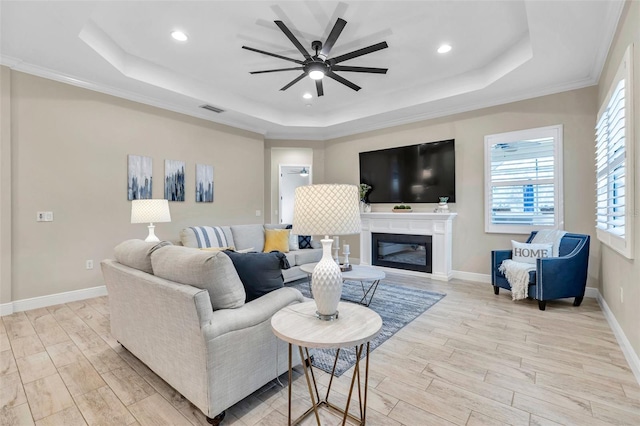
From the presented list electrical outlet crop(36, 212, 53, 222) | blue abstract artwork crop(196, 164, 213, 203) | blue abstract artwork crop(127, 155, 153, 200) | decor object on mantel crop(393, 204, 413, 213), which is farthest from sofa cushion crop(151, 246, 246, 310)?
decor object on mantel crop(393, 204, 413, 213)

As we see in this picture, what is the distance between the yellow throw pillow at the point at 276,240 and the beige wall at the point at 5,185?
9.61 feet

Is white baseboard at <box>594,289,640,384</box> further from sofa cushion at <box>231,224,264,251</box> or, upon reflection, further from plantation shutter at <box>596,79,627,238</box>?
sofa cushion at <box>231,224,264,251</box>

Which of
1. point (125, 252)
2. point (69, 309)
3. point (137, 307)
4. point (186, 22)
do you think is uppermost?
point (186, 22)

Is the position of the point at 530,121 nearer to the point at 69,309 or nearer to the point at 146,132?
the point at 146,132

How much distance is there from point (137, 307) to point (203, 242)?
6.86ft

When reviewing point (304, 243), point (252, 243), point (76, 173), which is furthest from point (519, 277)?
point (76, 173)

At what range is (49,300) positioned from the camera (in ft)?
11.6

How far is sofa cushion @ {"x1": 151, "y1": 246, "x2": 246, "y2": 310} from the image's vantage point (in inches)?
62.1

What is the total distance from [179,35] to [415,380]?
3.95 meters

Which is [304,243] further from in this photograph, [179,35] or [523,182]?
[523,182]

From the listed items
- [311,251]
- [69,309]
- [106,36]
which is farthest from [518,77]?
[69,309]

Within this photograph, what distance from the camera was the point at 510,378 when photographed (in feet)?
6.47

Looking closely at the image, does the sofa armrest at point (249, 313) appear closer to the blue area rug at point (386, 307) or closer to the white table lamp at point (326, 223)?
the white table lamp at point (326, 223)

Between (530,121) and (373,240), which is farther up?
(530,121)
